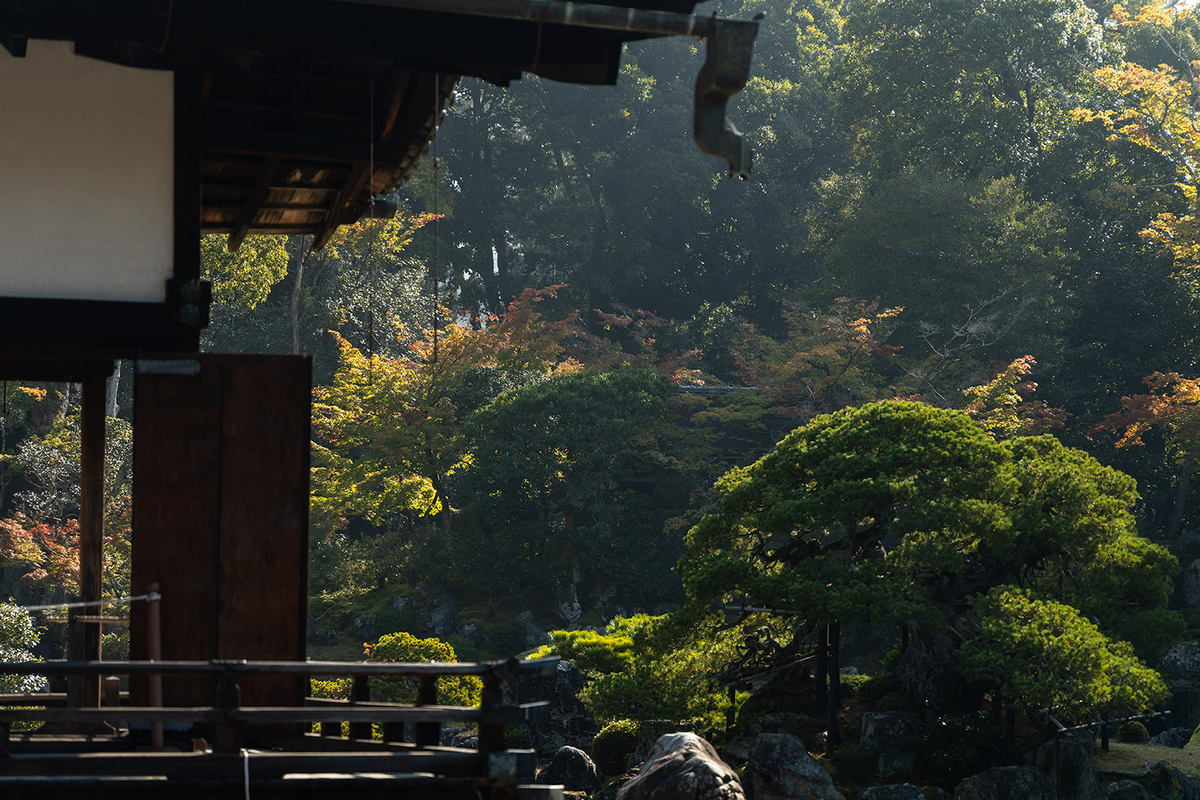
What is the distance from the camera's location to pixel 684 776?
11000 mm

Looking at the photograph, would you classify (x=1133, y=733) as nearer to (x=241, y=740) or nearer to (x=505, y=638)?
(x=505, y=638)

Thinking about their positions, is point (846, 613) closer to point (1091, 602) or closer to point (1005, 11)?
point (1091, 602)

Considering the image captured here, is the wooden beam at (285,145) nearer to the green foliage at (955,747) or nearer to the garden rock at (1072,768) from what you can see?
the green foliage at (955,747)

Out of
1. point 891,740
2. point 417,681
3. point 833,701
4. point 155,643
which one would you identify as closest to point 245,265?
point 417,681

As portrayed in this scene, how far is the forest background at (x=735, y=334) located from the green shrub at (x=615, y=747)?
7540mm

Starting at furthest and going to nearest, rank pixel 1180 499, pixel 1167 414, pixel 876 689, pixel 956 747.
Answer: pixel 1180 499, pixel 1167 414, pixel 876 689, pixel 956 747

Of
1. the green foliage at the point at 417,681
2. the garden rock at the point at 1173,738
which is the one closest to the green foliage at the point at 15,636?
the green foliage at the point at 417,681

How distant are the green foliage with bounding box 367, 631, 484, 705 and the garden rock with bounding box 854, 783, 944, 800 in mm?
5273

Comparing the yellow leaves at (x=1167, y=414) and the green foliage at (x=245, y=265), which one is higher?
the green foliage at (x=245, y=265)

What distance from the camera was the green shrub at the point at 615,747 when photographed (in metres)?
15.5

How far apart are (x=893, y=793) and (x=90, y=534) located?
32.4ft

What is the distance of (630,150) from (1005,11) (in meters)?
12.4

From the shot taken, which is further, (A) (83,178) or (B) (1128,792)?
(B) (1128,792)

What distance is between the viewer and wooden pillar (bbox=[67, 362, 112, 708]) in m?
6.31
